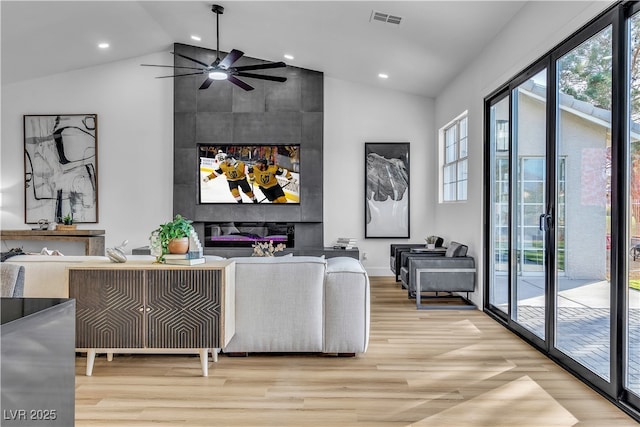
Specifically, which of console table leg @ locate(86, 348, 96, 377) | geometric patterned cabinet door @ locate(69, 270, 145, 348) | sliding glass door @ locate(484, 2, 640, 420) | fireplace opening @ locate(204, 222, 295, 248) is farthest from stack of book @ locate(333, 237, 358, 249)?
console table leg @ locate(86, 348, 96, 377)

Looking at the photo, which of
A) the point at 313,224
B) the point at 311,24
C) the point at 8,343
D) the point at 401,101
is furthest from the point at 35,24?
the point at 8,343

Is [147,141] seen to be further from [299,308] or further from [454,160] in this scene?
[299,308]

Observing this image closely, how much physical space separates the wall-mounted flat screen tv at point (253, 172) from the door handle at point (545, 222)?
443 cm

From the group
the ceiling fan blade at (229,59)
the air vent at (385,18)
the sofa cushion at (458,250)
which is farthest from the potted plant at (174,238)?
the sofa cushion at (458,250)

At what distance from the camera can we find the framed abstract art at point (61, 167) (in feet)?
24.5

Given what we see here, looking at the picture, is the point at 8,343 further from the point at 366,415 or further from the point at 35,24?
the point at 35,24

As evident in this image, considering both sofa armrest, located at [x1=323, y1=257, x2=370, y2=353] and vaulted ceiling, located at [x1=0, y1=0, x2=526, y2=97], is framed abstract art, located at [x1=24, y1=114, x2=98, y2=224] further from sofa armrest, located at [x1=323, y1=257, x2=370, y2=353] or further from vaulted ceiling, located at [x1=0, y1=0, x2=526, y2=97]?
sofa armrest, located at [x1=323, y1=257, x2=370, y2=353]

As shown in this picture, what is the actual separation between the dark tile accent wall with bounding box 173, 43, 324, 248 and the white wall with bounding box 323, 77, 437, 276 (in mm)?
230

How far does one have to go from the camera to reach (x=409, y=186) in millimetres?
7645

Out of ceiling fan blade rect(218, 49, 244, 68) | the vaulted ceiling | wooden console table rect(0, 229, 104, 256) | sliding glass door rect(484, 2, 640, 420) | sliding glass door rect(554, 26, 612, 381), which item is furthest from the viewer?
wooden console table rect(0, 229, 104, 256)

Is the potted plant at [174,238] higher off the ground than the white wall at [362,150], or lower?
lower

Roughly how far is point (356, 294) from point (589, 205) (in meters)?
1.62

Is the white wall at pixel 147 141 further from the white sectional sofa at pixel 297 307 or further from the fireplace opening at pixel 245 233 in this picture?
the white sectional sofa at pixel 297 307

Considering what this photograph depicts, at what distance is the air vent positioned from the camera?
4.77 metres
